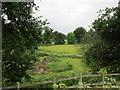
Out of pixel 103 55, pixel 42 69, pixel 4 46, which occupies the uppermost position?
pixel 4 46

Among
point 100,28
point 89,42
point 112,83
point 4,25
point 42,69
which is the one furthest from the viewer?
point 42,69

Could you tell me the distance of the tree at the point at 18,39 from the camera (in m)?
4.63

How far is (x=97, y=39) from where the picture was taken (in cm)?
1117

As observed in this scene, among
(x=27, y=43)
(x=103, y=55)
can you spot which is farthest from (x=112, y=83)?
(x=27, y=43)

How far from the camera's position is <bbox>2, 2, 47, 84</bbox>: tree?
4.63 metres

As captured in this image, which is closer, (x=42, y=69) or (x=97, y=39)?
(x=97, y=39)

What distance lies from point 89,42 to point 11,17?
316 inches

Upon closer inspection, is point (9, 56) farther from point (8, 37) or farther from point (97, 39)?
point (97, 39)

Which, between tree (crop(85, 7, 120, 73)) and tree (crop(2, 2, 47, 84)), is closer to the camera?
tree (crop(2, 2, 47, 84))

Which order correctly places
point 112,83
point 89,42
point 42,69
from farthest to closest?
point 42,69 < point 89,42 < point 112,83

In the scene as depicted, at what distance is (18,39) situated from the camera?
16.3ft

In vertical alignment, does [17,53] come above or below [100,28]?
below

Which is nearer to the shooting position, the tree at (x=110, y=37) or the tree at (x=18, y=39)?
the tree at (x=18, y=39)

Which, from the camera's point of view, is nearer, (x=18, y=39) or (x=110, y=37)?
(x=18, y=39)
